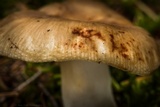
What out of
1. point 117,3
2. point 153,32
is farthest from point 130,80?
point 117,3

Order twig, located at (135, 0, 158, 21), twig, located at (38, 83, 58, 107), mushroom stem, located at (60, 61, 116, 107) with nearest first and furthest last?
mushroom stem, located at (60, 61, 116, 107) < twig, located at (38, 83, 58, 107) < twig, located at (135, 0, 158, 21)

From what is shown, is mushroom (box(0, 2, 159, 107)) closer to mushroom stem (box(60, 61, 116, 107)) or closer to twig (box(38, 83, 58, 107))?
mushroom stem (box(60, 61, 116, 107))

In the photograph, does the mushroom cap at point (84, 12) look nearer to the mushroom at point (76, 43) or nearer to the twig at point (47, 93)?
the mushroom at point (76, 43)

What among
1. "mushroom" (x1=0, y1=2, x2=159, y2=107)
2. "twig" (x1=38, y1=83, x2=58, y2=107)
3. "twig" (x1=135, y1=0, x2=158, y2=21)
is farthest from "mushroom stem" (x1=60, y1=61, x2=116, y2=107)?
"twig" (x1=135, y1=0, x2=158, y2=21)

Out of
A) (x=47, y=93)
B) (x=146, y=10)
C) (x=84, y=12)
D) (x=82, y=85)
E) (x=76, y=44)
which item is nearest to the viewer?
(x=76, y=44)

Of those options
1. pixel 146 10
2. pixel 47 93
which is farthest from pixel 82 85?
pixel 146 10

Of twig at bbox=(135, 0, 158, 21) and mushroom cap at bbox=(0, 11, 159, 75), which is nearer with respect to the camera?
mushroom cap at bbox=(0, 11, 159, 75)

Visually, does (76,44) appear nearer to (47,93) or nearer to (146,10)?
(47,93)
